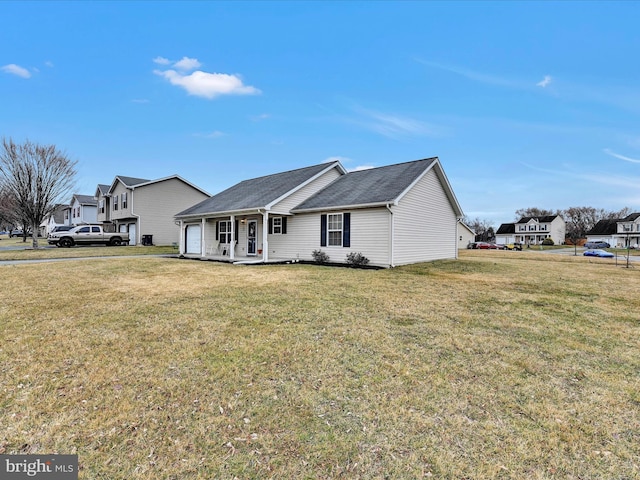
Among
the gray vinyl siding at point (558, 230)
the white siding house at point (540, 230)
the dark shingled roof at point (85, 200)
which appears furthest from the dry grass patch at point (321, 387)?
the gray vinyl siding at point (558, 230)

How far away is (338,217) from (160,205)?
830 inches

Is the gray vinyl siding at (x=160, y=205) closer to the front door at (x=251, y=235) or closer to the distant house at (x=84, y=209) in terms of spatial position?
the front door at (x=251, y=235)

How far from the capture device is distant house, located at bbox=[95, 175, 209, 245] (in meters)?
27.4

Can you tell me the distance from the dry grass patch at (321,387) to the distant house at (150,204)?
22.7 m

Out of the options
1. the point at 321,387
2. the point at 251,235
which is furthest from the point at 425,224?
the point at 321,387

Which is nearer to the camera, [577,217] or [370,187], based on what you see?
[370,187]

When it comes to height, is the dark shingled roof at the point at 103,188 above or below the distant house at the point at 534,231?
above

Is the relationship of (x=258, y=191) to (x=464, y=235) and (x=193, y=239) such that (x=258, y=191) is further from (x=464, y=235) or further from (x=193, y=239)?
(x=464, y=235)

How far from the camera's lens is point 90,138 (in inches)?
910

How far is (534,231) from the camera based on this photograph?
2564 inches

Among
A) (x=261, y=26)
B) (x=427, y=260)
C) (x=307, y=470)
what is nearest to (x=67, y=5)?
(x=261, y=26)

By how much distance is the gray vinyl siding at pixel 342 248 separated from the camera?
13312mm

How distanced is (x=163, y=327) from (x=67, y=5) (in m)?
14.9

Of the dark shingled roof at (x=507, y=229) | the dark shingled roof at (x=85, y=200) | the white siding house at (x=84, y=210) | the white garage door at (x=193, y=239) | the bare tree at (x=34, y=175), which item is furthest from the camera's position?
the dark shingled roof at (x=507, y=229)
